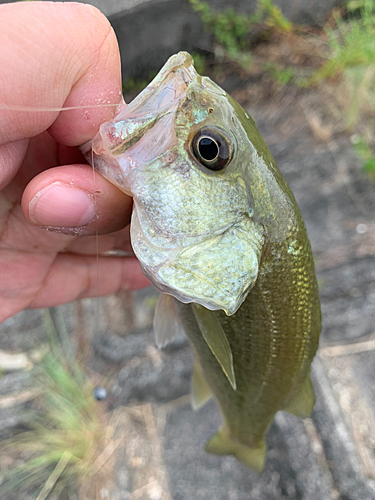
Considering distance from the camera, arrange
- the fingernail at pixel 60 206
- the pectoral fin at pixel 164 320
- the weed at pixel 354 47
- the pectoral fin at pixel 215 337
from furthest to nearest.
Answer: the weed at pixel 354 47 → the pectoral fin at pixel 164 320 → the pectoral fin at pixel 215 337 → the fingernail at pixel 60 206

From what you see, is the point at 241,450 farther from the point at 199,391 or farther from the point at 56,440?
the point at 56,440

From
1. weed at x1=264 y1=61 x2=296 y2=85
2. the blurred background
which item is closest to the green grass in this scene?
the blurred background

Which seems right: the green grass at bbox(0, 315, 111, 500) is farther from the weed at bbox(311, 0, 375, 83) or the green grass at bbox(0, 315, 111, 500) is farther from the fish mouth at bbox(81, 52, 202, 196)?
the weed at bbox(311, 0, 375, 83)

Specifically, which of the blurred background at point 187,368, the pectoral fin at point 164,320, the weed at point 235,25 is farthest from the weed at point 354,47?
the pectoral fin at point 164,320

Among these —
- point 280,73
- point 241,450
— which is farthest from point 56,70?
point 280,73

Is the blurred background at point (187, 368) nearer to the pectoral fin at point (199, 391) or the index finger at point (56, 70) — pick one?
the pectoral fin at point (199, 391)
